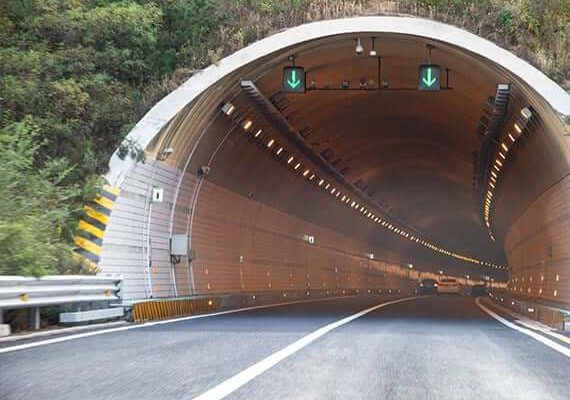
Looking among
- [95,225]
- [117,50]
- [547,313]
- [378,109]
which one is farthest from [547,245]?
[95,225]

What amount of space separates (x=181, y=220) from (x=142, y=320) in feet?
23.1

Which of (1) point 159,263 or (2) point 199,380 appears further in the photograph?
(1) point 159,263

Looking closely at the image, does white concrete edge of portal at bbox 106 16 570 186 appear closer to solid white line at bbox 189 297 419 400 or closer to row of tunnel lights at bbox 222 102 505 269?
row of tunnel lights at bbox 222 102 505 269

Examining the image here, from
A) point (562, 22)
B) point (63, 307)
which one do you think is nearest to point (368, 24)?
point (562, 22)

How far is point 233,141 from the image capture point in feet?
91.2

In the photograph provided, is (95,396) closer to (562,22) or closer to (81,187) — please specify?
(81,187)

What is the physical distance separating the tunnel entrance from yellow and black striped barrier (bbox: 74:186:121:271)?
277mm

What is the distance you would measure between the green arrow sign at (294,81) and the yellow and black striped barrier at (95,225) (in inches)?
212

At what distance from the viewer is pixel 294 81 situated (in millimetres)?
23641

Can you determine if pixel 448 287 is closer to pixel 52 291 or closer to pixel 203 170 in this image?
pixel 203 170

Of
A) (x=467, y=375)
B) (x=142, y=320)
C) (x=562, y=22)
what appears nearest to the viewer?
(x=467, y=375)

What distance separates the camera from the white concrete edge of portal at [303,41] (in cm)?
2153

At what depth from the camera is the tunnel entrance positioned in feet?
74.1

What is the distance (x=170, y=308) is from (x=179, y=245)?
133 inches
